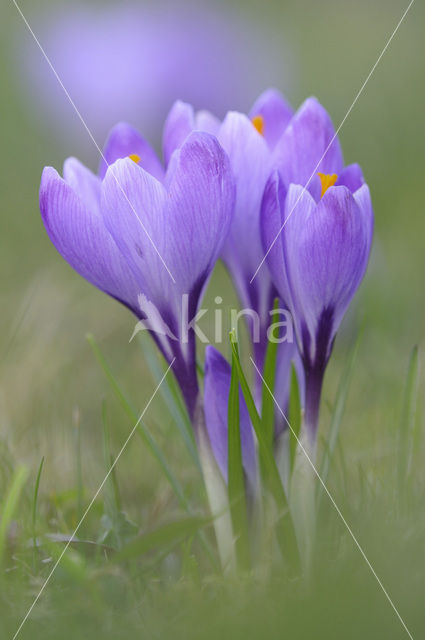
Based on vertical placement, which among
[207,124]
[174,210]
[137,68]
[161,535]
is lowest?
[161,535]

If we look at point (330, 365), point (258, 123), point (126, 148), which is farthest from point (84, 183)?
point (330, 365)

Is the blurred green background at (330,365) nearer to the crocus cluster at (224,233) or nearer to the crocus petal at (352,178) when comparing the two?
the crocus cluster at (224,233)

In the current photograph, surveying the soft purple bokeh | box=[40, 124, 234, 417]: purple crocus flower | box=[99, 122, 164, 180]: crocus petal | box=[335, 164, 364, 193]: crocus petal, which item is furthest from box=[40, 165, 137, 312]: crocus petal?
the soft purple bokeh

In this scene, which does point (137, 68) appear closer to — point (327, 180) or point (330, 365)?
point (330, 365)

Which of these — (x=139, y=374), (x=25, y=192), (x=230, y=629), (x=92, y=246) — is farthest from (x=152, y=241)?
(x=25, y=192)

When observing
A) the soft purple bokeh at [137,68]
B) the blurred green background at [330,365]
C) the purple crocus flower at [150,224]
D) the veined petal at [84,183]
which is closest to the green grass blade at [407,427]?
the blurred green background at [330,365]

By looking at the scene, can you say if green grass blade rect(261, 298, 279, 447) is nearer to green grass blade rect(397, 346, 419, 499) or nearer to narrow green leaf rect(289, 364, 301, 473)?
narrow green leaf rect(289, 364, 301, 473)

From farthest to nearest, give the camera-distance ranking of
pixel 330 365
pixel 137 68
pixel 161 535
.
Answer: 1. pixel 137 68
2. pixel 330 365
3. pixel 161 535
